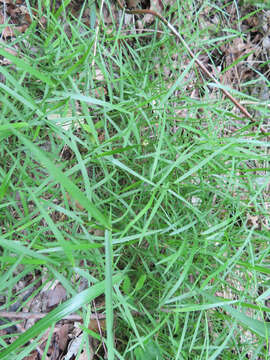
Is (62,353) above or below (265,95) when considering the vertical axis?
below

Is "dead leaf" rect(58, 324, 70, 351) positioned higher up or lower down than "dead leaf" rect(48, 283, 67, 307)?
lower down

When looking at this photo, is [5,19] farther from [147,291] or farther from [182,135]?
[147,291]

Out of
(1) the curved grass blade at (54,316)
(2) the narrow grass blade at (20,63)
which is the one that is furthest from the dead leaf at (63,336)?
(2) the narrow grass blade at (20,63)

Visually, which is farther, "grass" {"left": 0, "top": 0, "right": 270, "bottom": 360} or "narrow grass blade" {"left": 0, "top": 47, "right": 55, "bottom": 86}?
"grass" {"left": 0, "top": 0, "right": 270, "bottom": 360}

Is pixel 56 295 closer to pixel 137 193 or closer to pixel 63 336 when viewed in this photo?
pixel 63 336

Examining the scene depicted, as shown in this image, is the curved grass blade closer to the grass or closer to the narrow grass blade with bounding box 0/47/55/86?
the grass

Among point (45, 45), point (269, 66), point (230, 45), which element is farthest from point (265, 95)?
point (45, 45)

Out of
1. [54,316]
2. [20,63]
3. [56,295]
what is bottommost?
[56,295]

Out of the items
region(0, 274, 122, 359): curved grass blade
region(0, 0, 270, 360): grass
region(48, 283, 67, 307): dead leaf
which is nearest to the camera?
region(0, 274, 122, 359): curved grass blade

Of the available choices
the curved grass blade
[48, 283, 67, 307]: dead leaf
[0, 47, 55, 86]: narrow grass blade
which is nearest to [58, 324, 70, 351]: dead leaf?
[48, 283, 67, 307]: dead leaf

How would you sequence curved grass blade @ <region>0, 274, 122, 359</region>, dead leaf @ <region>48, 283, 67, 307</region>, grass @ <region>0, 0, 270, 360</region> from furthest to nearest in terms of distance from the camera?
dead leaf @ <region>48, 283, 67, 307</region> → grass @ <region>0, 0, 270, 360</region> → curved grass blade @ <region>0, 274, 122, 359</region>

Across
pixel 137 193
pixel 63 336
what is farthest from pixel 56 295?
pixel 137 193
